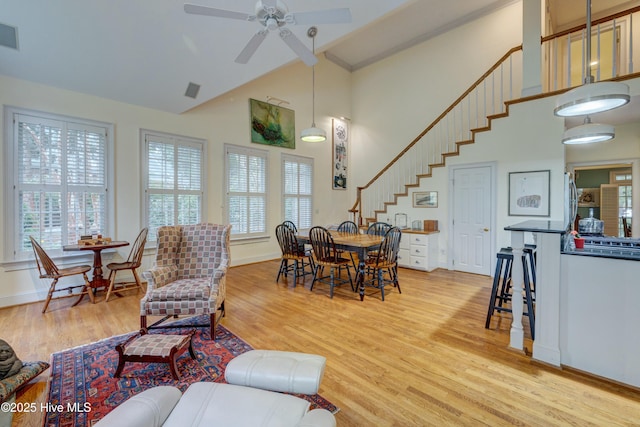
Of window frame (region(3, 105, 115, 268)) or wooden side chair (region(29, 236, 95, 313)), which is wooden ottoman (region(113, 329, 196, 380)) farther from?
window frame (region(3, 105, 115, 268))

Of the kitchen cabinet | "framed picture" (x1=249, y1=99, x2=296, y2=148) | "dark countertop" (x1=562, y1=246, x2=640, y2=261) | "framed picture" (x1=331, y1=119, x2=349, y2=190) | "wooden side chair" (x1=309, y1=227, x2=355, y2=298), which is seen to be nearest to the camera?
"dark countertop" (x1=562, y1=246, x2=640, y2=261)

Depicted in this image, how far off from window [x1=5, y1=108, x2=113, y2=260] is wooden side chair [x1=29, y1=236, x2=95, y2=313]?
38cm

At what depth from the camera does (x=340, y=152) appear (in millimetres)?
8219

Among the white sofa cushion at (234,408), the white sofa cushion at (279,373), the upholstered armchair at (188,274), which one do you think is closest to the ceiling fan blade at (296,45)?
the upholstered armchair at (188,274)

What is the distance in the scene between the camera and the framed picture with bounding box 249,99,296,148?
20.1 feet

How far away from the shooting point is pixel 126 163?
14.9 ft

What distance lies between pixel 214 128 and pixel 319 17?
379cm

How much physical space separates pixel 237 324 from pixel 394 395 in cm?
188

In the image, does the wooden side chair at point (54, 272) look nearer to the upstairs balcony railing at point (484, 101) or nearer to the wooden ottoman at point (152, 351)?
the wooden ottoman at point (152, 351)

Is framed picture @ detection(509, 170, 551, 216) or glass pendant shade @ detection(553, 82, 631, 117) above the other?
glass pendant shade @ detection(553, 82, 631, 117)

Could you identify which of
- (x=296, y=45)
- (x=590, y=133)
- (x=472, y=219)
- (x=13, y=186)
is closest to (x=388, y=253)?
(x=472, y=219)

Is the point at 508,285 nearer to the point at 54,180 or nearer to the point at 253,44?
the point at 253,44

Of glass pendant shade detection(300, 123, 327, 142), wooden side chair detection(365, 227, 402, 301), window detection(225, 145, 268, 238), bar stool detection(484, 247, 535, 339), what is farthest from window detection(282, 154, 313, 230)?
bar stool detection(484, 247, 535, 339)

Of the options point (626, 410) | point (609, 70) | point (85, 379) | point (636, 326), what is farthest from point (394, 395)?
point (609, 70)
